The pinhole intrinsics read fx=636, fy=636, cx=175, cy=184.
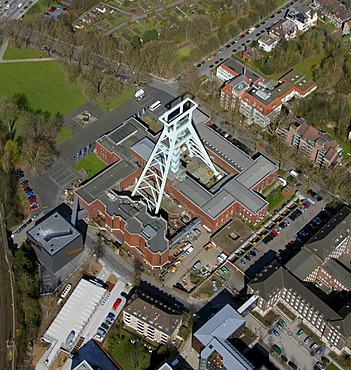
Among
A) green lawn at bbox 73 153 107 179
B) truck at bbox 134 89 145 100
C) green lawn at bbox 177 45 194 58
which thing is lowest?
green lawn at bbox 73 153 107 179

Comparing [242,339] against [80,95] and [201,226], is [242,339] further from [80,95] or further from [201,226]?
[80,95]

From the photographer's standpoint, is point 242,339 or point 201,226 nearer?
point 242,339

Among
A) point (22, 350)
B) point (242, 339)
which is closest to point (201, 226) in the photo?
point (242, 339)

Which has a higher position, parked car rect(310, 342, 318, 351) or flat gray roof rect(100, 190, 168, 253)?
flat gray roof rect(100, 190, 168, 253)

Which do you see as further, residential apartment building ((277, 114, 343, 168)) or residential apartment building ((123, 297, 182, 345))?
residential apartment building ((277, 114, 343, 168))

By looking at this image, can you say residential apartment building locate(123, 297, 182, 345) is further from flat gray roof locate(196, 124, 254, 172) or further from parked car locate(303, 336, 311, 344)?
flat gray roof locate(196, 124, 254, 172)

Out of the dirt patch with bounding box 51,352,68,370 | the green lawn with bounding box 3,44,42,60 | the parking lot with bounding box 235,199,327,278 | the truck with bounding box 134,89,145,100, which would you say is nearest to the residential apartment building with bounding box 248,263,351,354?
the parking lot with bounding box 235,199,327,278

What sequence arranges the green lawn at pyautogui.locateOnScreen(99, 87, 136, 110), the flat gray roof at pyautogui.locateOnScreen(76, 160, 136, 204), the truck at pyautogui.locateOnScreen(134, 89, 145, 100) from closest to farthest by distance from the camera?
the flat gray roof at pyautogui.locateOnScreen(76, 160, 136, 204), the green lawn at pyautogui.locateOnScreen(99, 87, 136, 110), the truck at pyautogui.locateOnScreen(134, 89, 145, 100)
